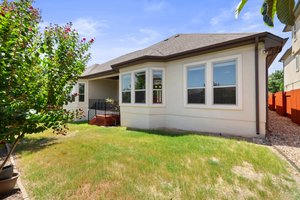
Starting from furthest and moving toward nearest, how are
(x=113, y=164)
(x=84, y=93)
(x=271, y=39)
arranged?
(x=84, y=93) → (x=271, y=39) → (x=113, y=164)

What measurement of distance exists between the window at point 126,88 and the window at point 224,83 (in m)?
5.09

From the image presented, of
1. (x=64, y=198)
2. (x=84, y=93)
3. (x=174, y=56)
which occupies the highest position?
(x=174, y=56)

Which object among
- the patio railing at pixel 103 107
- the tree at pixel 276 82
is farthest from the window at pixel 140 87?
the tree at pixel 276 82

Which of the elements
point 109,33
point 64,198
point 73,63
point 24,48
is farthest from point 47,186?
point 109,33

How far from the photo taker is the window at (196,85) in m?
9.58

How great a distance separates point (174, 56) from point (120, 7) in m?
3.36

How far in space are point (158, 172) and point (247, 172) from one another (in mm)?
2037

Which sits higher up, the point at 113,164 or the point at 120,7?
the point at 120,7

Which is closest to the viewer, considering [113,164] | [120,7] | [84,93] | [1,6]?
[1,6]

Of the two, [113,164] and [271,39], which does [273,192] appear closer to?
[113,164]

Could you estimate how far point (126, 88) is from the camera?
1255 cm

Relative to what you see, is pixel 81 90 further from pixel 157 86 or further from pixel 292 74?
pixel 292 74

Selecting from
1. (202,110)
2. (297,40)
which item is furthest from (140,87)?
(297,40)

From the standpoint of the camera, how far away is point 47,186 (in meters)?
4.39
